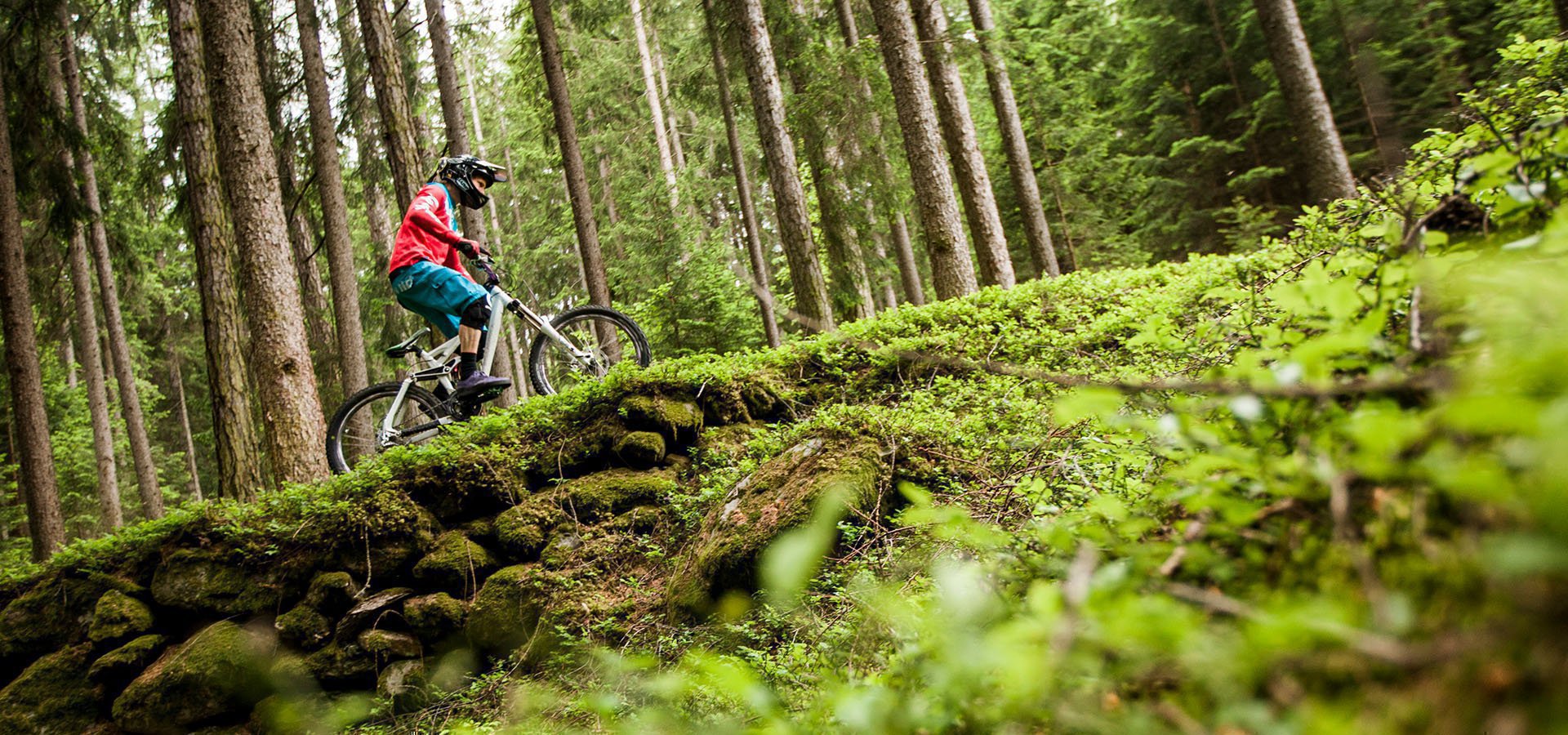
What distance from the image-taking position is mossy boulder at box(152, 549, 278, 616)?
5.16 m

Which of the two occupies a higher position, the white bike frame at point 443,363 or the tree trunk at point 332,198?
the tree trunk at point 332,198

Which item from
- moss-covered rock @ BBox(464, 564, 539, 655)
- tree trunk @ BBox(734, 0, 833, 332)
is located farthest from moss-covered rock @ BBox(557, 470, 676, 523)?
tree trunk @ BBox(734, 0, 833, 332)

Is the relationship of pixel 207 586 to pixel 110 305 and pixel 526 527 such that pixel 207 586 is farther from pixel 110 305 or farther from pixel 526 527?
pixel 110 305

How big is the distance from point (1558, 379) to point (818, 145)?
9758 millimetres

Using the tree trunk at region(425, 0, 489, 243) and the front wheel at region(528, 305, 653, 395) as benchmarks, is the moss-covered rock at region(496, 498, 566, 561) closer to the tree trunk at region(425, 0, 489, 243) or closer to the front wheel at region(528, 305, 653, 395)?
the front wheel at region(528, 305, 653, 395)

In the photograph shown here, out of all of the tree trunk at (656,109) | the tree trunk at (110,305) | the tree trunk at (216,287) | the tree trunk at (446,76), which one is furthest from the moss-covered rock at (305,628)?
the tree trunk at (656,109)

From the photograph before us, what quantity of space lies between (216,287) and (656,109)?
16381 mm

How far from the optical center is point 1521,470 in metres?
0.73

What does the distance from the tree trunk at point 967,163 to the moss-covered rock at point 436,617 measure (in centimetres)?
638

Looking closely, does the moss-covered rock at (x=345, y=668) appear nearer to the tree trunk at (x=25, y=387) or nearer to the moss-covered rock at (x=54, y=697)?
the moss-covered rock at (x=54, y=697)

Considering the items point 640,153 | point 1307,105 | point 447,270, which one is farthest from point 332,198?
point 1307,105

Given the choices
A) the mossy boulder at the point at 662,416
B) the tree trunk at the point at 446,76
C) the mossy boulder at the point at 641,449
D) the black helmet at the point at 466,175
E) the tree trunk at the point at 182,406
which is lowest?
the mossy boulder at the point at 641,449

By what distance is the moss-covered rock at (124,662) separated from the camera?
5129mm

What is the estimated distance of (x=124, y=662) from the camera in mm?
5129
